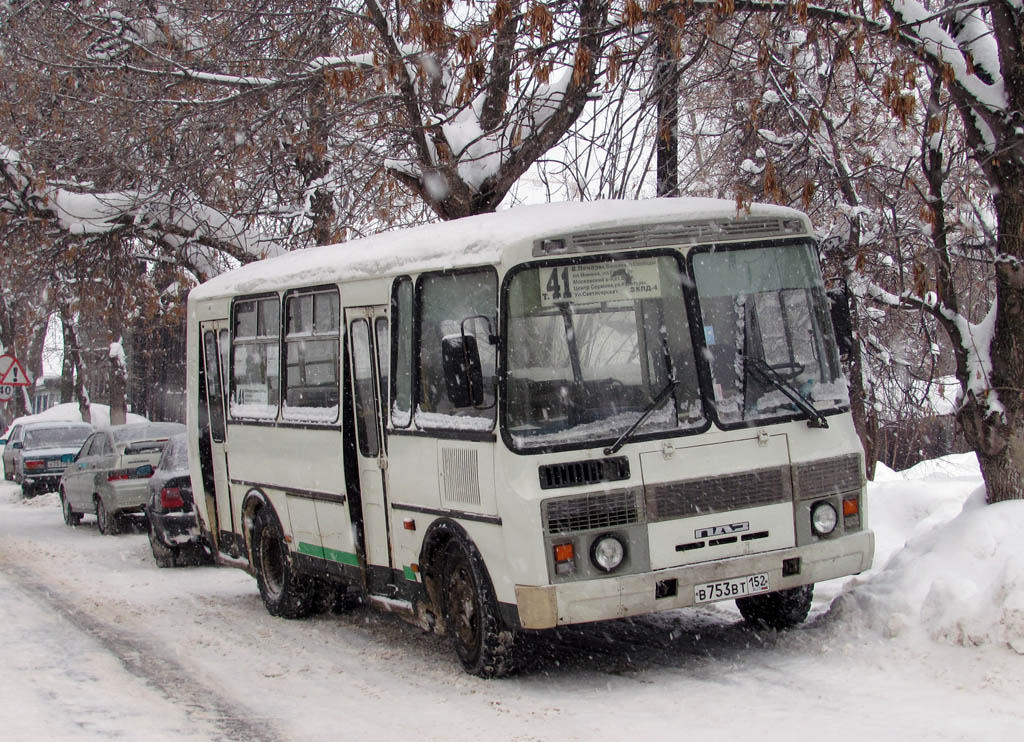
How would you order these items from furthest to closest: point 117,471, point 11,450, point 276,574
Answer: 1. point 11,450
2. point 117,471
3. point 276,574

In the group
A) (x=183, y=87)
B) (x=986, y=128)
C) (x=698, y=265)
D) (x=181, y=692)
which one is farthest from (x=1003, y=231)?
(x=183, y=87)

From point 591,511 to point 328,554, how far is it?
341cm

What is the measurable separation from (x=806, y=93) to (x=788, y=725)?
6.87m

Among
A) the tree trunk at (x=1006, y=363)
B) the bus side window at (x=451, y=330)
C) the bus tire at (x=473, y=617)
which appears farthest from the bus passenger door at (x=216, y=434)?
the tree trunk at (x=1006, y=363)

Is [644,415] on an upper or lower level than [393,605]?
upper

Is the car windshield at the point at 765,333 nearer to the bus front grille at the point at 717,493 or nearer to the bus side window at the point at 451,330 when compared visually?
the bus front grille at the point at 717,493

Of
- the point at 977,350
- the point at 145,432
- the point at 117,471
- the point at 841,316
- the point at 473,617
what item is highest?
the point at 841,316

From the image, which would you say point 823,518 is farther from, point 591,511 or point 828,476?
point 591,511

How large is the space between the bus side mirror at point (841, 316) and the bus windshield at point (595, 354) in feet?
3.80

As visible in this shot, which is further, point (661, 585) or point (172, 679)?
point (172, 679)

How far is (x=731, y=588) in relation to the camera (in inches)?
309

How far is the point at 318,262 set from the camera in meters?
10.6

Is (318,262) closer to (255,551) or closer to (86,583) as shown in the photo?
(255,551)

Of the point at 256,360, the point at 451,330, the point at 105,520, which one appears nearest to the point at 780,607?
the point at 451,330
